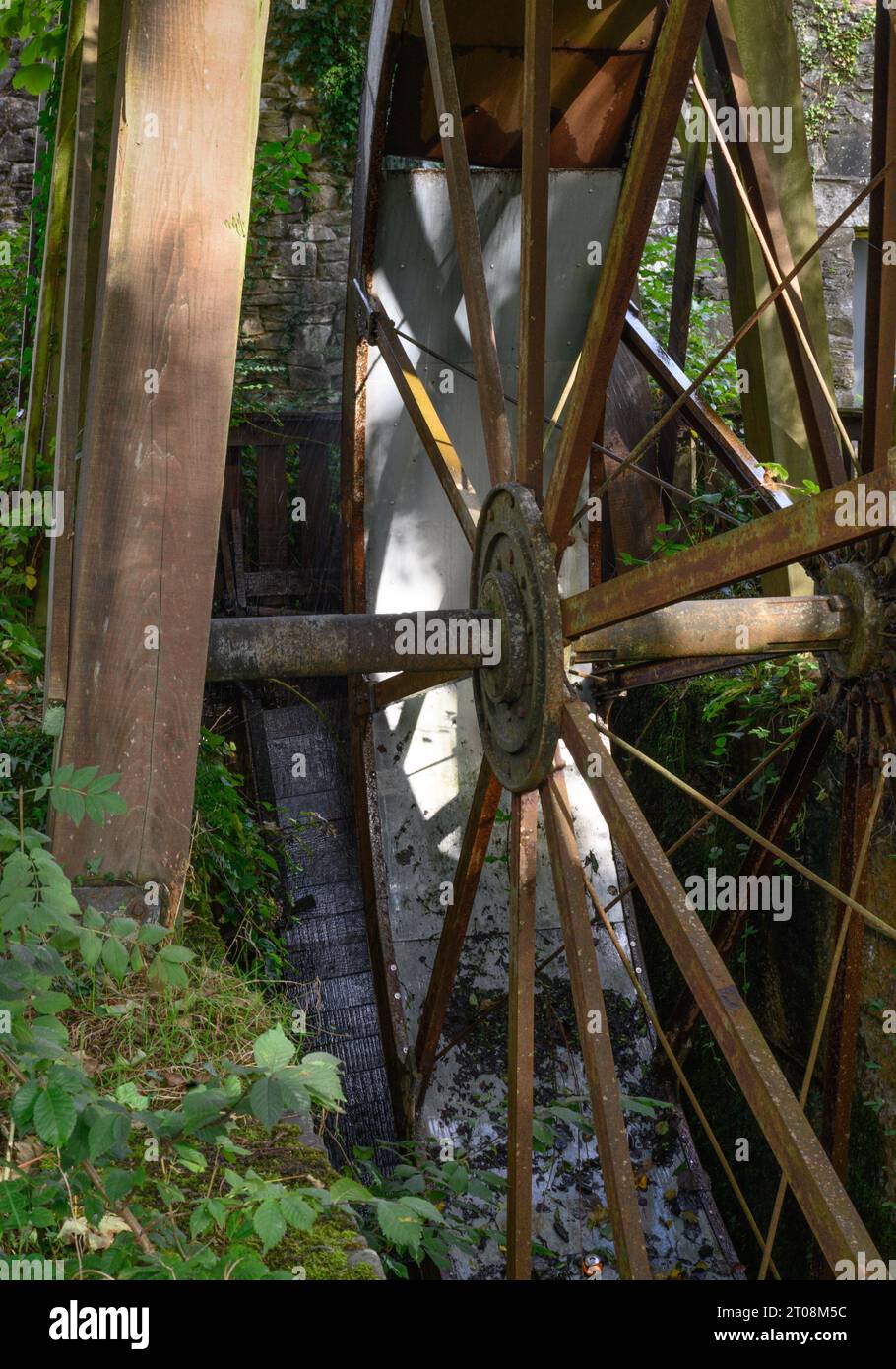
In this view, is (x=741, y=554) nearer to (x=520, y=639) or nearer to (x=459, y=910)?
(x=520, y=639)

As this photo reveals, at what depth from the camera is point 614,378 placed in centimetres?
618

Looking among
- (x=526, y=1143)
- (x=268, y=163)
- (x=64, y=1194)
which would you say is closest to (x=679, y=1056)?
(x=526, y=1143)

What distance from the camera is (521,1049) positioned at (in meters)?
3.08

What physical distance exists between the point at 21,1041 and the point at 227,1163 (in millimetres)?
555

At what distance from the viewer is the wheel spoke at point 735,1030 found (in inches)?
79.4

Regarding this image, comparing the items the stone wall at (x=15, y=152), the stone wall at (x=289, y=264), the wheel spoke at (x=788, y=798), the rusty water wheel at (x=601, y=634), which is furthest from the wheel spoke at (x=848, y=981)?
the stone wall at (x=15, y=152)

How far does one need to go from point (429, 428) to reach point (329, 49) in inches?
163

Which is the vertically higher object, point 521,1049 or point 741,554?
point 741,554

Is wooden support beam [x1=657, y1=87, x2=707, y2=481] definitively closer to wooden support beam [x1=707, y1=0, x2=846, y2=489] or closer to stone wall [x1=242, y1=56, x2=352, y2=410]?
wooden support beam [x1=707, y1=0, x2=846, y2=489]

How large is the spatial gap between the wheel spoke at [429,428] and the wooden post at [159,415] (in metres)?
1.29

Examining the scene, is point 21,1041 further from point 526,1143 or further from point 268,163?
point 268,163

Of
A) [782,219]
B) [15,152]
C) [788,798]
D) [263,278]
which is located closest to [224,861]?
[788,798]

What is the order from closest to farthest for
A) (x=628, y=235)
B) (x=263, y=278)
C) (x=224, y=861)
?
1. (x=628, y=235)
2. (x=224, y=861)
3. (x=263, y=278)
